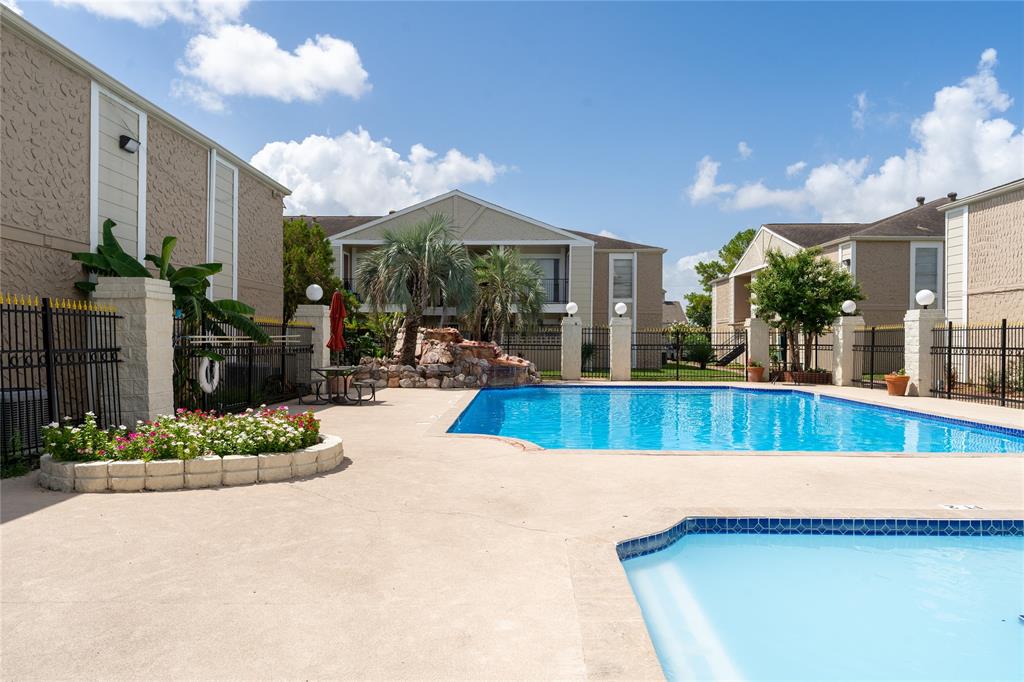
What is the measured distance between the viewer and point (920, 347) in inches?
656

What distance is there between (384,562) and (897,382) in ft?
57.0

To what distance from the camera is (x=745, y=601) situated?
424 centimetres

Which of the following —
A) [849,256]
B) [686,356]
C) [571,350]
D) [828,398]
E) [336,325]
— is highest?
[849,256]

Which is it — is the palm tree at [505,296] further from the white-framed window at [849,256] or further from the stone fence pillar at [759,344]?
the white-framed window at [849,256]

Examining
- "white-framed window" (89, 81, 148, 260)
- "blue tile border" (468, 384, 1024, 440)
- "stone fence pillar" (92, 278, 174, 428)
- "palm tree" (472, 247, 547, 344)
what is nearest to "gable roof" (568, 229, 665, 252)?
"palm tree" (472, 247, 547, 344)

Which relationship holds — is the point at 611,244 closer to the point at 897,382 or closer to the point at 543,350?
the point at 543,350

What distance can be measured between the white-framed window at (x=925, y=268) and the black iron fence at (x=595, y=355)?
13949 millimetres

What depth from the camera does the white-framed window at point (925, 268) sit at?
89.1 feet

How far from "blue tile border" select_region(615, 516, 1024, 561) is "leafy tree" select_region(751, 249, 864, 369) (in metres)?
16.1

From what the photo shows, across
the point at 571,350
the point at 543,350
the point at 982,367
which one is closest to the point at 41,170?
the point at 571,350

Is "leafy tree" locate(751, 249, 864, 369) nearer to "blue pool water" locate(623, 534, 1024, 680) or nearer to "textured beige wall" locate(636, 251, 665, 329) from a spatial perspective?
"textured beige wall" locate(636, 251, 665, 329)

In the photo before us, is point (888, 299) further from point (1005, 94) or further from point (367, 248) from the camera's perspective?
point (367, 248)

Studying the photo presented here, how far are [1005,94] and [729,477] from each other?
11.5m

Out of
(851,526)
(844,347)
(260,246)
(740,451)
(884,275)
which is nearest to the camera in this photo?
(851,526)
